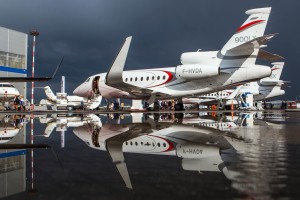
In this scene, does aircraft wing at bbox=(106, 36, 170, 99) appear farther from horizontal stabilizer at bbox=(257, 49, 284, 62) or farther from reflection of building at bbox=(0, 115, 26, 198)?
reflection of building at bbox=(0, 115, 26, 198)

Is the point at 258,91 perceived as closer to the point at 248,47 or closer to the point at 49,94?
the point at 248,47

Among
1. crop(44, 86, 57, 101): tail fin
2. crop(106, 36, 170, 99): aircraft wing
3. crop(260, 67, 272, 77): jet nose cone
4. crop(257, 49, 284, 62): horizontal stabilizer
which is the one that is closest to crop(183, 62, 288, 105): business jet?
crop(106, 36, 170, 99): aircraft wing

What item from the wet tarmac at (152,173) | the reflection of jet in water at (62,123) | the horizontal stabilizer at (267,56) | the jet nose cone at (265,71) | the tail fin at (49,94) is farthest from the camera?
the tail fin at (49,94)

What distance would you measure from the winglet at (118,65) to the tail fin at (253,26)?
8.88m

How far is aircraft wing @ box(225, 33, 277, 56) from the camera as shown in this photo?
17688 millimetres

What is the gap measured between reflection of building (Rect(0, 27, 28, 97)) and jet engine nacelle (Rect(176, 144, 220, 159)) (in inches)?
1600

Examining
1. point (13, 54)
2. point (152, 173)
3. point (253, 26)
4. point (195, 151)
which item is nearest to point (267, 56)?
point (253, 26)

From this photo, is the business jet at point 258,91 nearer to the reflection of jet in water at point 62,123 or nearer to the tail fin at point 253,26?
the tail fin at point 253,26

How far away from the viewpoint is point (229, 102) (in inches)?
1638

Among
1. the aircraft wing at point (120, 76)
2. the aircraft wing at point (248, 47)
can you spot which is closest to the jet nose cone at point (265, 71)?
the aircraft wing at point (248, 47)

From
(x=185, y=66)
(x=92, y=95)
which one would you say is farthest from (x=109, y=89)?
(x=185, y=66)

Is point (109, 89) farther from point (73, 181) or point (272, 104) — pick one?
point (272, 104)

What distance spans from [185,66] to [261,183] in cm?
1930

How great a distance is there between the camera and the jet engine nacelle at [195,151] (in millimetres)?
4055
